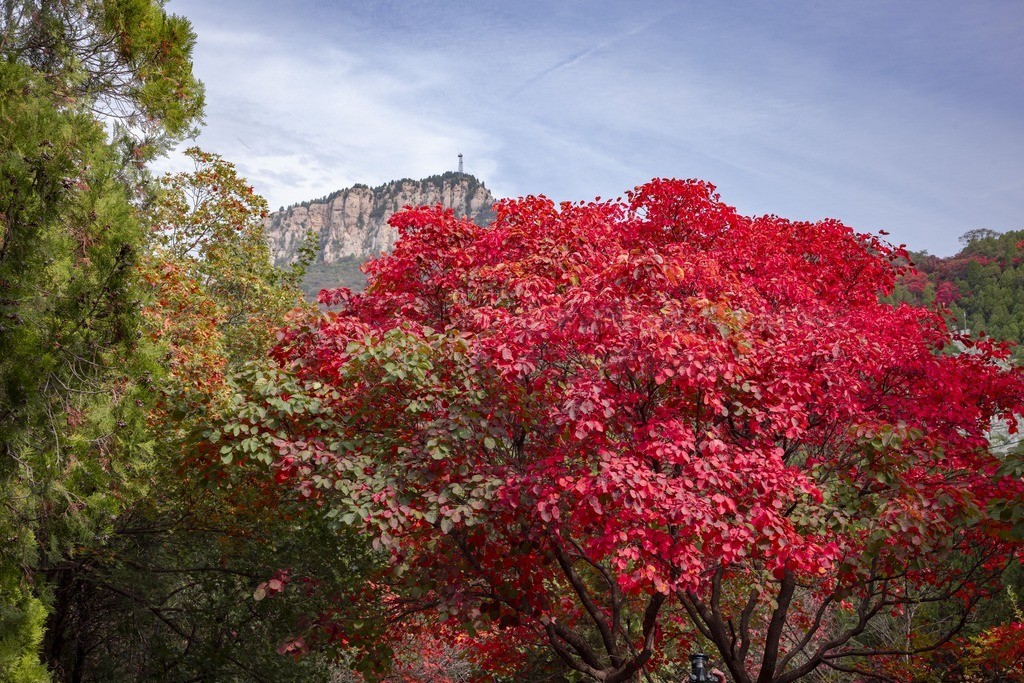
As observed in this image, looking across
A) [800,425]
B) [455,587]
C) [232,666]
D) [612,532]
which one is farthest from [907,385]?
[232,666]

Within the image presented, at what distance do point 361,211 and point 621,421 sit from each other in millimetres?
122743

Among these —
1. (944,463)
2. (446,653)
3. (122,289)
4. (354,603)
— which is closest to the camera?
(122,289)

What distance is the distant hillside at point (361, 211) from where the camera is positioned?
11475 centimetres

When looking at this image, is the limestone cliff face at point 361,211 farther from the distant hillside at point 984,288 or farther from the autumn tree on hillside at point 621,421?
the autumn tree on hillside at point 621,421

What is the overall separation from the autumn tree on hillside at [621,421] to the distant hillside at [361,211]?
96685mm

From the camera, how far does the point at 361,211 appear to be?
12581 cm

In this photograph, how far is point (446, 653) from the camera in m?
19.6

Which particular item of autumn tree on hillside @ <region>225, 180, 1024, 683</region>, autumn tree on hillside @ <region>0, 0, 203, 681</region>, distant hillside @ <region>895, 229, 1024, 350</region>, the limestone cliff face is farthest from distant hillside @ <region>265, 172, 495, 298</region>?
autumn tree on hillside @ <region>0, 0, 203, 681</region>

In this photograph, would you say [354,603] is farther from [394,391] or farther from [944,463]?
[944,463]

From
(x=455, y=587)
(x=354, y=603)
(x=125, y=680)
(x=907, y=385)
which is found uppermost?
(x=907, y=385)

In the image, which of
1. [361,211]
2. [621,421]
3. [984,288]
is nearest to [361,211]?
[361,211]

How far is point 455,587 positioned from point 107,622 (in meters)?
7.58

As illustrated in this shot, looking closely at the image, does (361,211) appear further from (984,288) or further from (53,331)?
(53,331)

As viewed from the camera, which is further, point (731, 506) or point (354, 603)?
point (354, 603)
